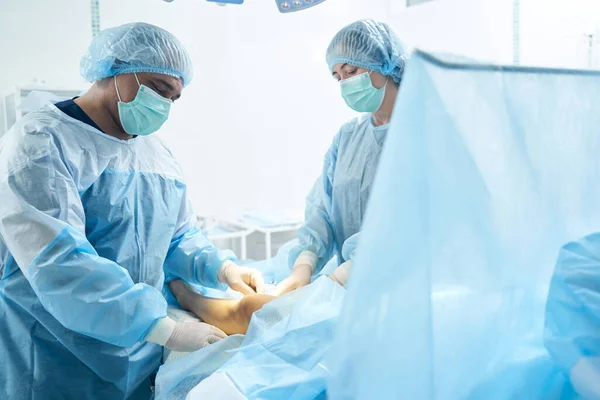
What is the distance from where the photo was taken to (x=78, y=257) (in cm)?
113

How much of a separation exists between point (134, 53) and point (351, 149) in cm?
79

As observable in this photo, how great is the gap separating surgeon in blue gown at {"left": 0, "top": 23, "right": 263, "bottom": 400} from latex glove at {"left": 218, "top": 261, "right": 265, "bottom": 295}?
15 mm

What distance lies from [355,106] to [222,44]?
2147 millimetres

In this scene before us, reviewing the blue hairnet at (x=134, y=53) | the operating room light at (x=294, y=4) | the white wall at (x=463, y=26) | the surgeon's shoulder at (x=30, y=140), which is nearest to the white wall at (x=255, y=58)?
the white wall at (x=463, y=26)

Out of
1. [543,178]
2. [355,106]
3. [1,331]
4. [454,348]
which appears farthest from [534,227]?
[1,331]

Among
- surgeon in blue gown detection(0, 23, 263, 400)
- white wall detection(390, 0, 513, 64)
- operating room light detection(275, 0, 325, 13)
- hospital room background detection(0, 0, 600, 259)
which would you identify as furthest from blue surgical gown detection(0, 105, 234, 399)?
white wall detection(390, 0, 513, 64)

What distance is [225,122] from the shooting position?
356cm

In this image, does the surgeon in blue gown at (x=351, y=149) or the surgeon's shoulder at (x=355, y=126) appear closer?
the surgeon in blue gown at (x=351, y=149)

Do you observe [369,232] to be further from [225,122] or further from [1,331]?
[225,122]

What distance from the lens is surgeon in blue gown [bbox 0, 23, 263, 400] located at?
1134 mm

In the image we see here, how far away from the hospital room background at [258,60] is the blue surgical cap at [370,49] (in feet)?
4.58

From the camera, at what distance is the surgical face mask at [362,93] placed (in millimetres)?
1595

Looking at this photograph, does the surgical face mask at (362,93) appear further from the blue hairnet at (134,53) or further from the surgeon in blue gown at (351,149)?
the blue hairnet at (134,53)

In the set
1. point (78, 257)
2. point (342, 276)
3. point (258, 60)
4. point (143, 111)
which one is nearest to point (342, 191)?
point (342, 276)
